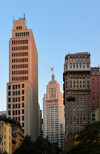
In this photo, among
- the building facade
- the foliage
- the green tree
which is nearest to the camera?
the foliage

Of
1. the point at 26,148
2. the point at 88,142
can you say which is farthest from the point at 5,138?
the point at 88,142

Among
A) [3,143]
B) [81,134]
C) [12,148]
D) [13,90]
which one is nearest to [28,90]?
[13,90]

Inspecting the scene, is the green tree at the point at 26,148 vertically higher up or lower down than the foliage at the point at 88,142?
lower down

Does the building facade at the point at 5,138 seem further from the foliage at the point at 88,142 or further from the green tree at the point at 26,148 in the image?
the foliage at the point at 88,142

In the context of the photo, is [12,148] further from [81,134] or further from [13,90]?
→ [13,90]

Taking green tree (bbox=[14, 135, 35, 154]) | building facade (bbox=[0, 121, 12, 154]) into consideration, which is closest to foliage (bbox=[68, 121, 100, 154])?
green tree (bbox=[14, 135, 35, 154])

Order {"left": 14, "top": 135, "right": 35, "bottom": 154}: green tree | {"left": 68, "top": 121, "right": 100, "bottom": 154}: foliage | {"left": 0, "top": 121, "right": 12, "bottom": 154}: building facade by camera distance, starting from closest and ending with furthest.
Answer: {"left": 68, "top": 121, "right": 100, "bottom": 154}: foliage, {"left": 14, "top": 135, "right": 35, "bottom": 154}: green tree, {"left": 0, "top": 121, "right": 12, "bottom": 154}: building facade

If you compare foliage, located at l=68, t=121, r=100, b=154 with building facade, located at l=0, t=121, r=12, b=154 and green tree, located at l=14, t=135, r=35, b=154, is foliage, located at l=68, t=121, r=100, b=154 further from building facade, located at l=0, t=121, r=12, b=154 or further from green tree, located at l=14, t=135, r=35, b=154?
building facade, located at l=0, t=121, r=12, b=154

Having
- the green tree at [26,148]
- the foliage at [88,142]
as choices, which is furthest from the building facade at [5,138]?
the foliage at [88,142]

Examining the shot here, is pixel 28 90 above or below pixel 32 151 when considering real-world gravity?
above

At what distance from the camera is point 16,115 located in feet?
605

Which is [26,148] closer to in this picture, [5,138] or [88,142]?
[5,138]

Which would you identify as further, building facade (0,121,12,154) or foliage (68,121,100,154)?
building facade (0,121,12,154)

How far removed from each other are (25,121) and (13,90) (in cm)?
2059
